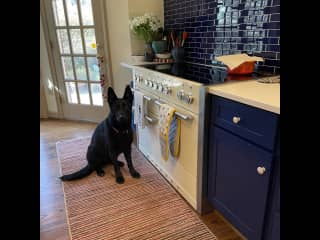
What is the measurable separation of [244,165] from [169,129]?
0.66 m

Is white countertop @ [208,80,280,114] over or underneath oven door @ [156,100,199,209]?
over

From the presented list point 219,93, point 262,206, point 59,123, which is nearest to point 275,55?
point 219,93

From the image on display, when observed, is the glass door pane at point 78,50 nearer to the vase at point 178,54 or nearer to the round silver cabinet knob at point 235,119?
the vase at point 178,54

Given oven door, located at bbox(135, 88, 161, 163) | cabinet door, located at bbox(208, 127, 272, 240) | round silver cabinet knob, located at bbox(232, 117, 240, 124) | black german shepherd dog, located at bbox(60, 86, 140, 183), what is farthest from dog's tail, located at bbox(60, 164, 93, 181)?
round silver cabinet knob, located at bbox(232, 117, 240, 124)

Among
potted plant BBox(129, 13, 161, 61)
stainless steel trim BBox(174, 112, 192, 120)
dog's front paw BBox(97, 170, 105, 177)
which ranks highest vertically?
potted plant BBox(129, 13, 161, 61)

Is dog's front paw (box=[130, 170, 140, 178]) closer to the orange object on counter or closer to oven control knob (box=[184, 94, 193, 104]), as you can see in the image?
oven control knob (box=[184, 94, 193, 104])

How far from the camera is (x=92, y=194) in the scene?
6.15 ft

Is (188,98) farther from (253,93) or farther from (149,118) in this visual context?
(149,118)

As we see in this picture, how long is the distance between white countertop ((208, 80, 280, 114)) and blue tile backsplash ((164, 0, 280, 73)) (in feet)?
1.22

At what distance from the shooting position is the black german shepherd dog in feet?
6.06

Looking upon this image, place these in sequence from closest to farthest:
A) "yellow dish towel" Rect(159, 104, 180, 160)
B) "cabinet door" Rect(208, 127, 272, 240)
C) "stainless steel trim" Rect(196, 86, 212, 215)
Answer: "cabinet door" Rect(208, 127, 272, 240)
"stainless steel trim" Rect(196, 86, 212, 215)
"yellow dish towel" Rect(159, 104, 180, 160)

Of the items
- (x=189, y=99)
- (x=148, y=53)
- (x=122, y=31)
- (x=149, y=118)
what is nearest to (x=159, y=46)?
(x=148, y=53)

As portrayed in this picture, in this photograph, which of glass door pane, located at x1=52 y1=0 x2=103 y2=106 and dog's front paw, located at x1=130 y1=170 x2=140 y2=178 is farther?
glass door pane, located at x1=52 y1=0 x2=103 y2=106

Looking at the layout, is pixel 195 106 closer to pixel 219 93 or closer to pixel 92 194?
pixel 219 93
